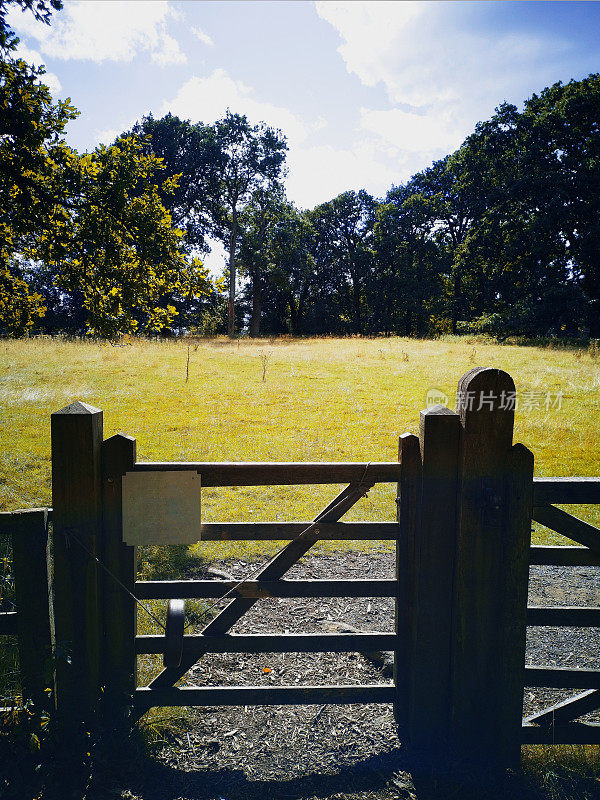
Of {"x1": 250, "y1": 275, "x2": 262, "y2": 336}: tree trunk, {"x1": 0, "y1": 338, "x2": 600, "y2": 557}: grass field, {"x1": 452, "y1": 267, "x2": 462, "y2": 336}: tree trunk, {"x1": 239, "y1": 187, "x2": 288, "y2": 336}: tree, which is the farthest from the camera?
{"x1": 250, "y1": 275, "x2": 262, "y2": 336}: tree trunk

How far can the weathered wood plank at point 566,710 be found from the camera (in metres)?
2.81

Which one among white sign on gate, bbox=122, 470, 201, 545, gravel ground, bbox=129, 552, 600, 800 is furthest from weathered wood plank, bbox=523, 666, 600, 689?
white sign on gate, bbox=122, 470, 201, 545

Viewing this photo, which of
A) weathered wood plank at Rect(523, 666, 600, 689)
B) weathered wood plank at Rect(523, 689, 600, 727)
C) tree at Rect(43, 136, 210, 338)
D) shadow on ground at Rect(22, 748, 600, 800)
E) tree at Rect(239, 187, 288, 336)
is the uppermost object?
tree at Rect(239, 187, 288, 336)

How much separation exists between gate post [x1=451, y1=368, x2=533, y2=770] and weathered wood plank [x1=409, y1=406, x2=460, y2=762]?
50mm

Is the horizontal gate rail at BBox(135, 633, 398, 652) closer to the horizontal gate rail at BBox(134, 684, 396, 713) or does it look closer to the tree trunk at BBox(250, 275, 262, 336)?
the horizontal gate rail at BBox(134, 684, 396, 713)

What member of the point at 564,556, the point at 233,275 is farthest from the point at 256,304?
the point at 564,556

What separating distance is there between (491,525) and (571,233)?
3777cm

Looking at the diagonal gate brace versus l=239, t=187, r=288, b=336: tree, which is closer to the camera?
the diagonal gate brace

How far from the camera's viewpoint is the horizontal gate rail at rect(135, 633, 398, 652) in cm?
284

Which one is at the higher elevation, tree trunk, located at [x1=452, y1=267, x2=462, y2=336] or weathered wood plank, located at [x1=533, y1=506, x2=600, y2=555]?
tree trunk, located at [x1=452, y1=267, x2=462, y2=336]

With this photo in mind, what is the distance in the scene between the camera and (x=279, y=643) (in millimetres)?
2854

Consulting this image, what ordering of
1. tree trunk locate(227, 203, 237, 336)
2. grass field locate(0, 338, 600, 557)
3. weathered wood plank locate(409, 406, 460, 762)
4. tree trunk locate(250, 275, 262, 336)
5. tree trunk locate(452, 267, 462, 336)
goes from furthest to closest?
tree trunk locate(250, 275, 262, 336) → tree trunk locate(452, 267, 462, 336) → tree trunk locate(227, 203, 237, 336) → grass field locate(0, 338, 600, 557) → weathered wood plank locate(409, 406, 460, 762)

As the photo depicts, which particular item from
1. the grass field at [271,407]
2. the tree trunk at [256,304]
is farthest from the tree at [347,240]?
the grass field at [271,407]

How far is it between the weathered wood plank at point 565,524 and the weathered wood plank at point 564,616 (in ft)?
1.29
